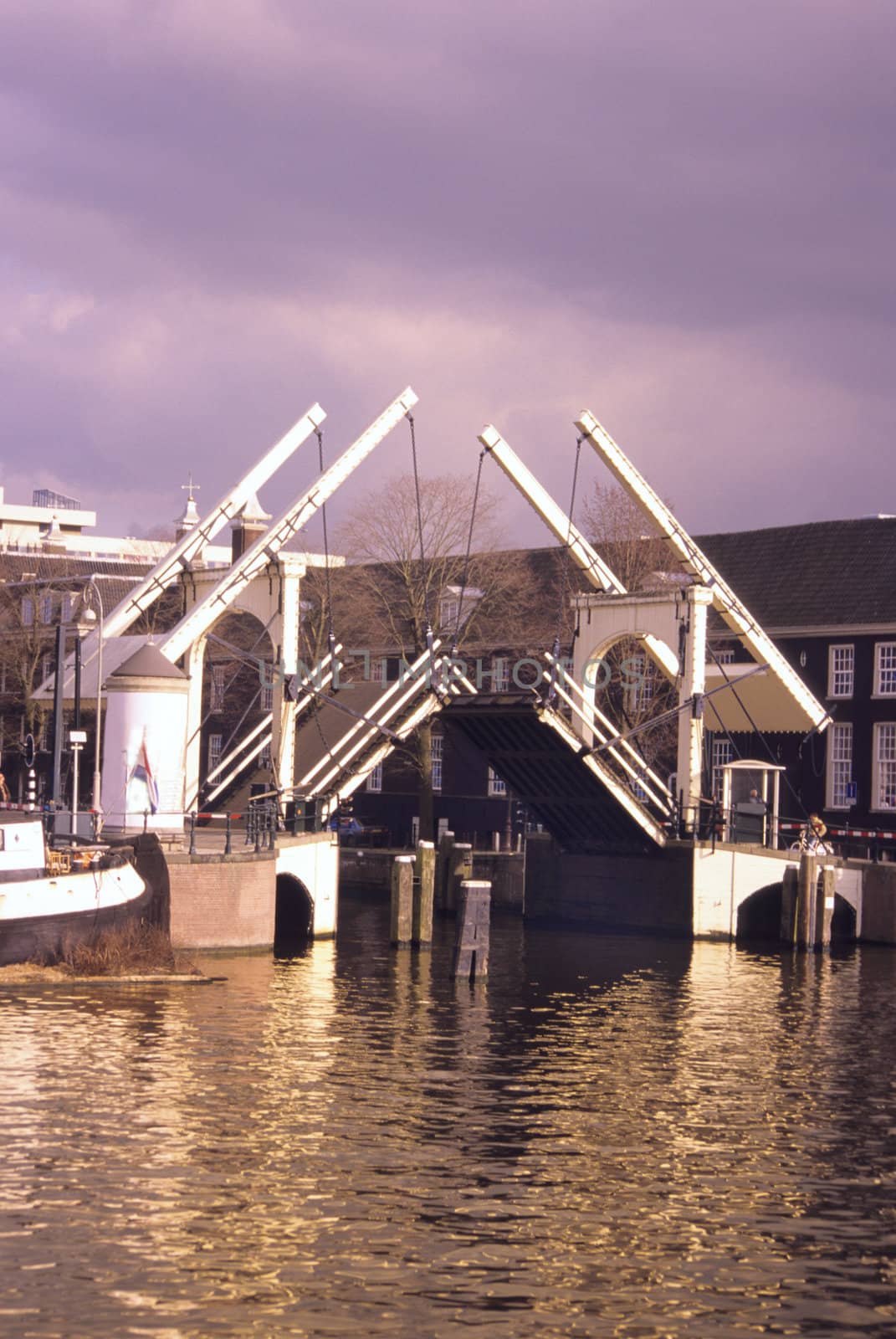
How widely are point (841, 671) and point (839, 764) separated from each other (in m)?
2.75

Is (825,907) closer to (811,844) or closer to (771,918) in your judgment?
(811,844)

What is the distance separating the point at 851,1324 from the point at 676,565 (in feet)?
136

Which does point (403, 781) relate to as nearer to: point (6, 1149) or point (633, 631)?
point (633, 631)

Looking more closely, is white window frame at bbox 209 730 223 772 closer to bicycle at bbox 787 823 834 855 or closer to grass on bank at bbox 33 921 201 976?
bicycle at bbox 787 823 834 855

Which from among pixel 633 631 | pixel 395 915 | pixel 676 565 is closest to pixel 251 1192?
pixel 395 915

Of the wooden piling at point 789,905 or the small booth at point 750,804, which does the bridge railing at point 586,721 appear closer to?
the small booth at point 750,804

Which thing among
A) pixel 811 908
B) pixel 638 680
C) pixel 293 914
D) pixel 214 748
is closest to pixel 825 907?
pixel 811 908

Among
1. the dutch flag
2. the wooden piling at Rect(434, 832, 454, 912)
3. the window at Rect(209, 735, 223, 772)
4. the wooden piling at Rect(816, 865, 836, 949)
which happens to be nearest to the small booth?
the wooden piling at Rect(816, 865, 836, 949)

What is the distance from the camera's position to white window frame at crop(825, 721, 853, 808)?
178ft

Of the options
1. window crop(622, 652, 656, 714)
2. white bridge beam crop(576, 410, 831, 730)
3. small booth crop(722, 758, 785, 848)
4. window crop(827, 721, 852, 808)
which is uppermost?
white bridge beam crop(576, 410, 831, 730)

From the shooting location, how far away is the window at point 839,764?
54291 millimetres

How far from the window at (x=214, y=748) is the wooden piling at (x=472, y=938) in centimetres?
3727

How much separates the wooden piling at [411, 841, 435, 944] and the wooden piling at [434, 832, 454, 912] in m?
8.21

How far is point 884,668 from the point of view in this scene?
2130 inches
